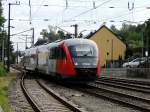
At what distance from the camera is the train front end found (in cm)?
2912

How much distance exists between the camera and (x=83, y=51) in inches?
1179

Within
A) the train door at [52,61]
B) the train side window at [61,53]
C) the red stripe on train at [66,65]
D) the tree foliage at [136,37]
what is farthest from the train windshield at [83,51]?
the tree foliage at [136,37]

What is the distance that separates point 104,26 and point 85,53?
79442 mm

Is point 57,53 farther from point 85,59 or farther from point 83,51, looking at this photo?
point 85,59

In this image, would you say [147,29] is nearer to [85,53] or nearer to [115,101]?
[85,53]

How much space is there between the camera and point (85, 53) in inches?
1175

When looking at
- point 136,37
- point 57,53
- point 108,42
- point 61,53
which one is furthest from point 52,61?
point 136,37

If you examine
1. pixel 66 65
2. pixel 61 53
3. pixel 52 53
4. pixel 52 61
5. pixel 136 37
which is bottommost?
pixel 66 65

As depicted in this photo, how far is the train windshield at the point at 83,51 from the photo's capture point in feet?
97.7

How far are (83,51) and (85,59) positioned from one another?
703mm

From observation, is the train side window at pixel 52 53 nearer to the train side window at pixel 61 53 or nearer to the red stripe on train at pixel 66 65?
the train side window at pixel 61 53

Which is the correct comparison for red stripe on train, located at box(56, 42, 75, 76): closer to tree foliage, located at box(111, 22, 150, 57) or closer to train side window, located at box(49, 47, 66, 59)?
train side window, located at box(49, 47, 66, 59)

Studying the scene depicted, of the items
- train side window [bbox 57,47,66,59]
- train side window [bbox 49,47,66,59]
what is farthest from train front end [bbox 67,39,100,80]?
train side window [bbox 49,47,66,59]

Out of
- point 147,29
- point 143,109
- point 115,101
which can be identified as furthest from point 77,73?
point 147,29
